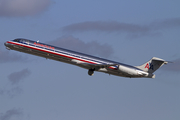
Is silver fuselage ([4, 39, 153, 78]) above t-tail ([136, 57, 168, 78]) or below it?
below

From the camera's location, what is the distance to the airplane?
6166 centimetres

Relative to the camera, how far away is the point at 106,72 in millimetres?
66312

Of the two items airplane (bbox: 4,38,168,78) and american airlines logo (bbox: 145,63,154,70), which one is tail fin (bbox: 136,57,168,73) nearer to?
american airlines logo (bbox: 145,63,154,70)

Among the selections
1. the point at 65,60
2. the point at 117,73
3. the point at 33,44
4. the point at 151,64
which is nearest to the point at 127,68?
the point at 117,73

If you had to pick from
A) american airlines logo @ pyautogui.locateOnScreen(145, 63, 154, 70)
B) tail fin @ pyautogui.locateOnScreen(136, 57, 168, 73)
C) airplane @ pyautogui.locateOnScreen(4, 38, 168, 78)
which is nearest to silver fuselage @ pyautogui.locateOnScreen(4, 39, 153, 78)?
airplane @ pyautogui.locateOnScreen(4, 38, 168, 78)

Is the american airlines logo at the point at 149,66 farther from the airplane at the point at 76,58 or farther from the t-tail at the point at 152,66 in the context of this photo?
the airplane at the point at 76,58

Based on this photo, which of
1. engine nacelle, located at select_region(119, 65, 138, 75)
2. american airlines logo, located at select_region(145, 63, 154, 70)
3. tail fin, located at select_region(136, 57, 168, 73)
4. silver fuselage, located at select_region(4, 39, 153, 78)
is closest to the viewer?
silver fuselage, located at select_region(4, 39, 153, 78)

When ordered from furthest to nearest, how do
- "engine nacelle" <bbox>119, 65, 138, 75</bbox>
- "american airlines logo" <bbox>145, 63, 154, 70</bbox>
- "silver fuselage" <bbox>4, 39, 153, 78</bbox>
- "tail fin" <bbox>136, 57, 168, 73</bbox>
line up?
"american airlines logo" <bbox>145, 63, 154, 70</bbox>
"tail fin" <bbox>136, 57, 168, 73</bbox>
"engine nacelle" <bbox>119, 65, 138, 75</bbox>
"silver fuselage" <bbox>4, 39, 153, 78</bbox>

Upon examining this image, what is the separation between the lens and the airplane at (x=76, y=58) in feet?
202

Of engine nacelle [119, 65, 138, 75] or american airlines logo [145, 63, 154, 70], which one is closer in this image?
engine nacelle [119, 65, 138, 75]

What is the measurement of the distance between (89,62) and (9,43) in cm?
1659

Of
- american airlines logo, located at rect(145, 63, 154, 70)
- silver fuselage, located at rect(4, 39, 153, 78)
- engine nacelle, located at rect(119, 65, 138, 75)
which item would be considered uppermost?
american airlines logo, located at rect(145, 63, 154, 70)

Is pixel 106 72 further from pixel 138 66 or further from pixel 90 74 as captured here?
pixel 138 66

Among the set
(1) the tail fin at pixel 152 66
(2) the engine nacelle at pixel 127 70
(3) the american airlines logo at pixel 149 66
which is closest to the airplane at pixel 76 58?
(2) the engine nacelle at pixel 127 70
